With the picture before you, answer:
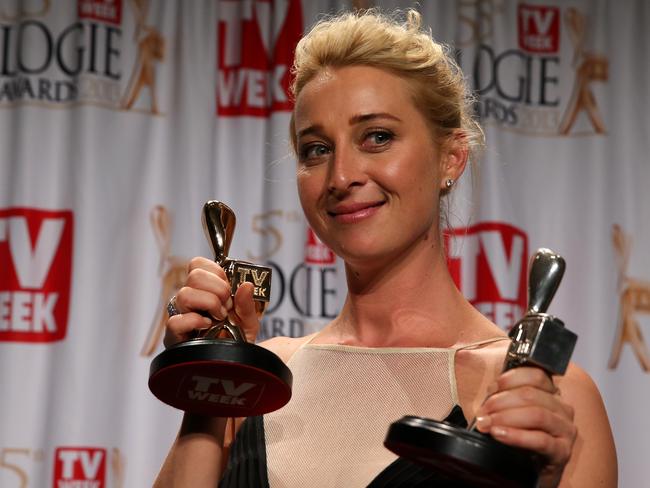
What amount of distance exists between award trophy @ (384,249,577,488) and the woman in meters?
0.22

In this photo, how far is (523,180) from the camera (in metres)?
2.75

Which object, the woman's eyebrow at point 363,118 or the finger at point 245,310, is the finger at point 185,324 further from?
the woman's eyebrow at point 363,118

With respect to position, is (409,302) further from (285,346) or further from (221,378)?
(221,378)

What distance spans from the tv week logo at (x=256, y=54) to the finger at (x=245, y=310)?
141 cm

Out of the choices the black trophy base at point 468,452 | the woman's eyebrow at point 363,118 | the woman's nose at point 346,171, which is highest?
the woman's eyebrow at point 363,118

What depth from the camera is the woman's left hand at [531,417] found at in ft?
3.36

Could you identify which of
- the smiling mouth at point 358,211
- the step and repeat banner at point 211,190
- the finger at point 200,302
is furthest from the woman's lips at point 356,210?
the step and repeat banner at point 211,190

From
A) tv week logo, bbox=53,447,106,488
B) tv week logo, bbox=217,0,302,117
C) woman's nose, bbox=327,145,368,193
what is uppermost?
tv week logo, bbox=217,0,302,117

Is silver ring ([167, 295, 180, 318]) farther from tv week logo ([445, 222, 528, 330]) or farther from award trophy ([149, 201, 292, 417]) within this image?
tv week logo ([445, 222, 528, 330])

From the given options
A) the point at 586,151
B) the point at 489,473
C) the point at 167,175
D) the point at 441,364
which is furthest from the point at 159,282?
the point at 489,473

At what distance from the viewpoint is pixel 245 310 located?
4.44 feet

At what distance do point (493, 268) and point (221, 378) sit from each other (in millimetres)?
1529

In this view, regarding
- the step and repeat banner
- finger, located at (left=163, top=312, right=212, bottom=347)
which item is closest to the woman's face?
finger, located at (left=163, top=312, right=212, bottom=347)

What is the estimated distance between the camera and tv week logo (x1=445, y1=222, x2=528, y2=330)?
8.66 feet
